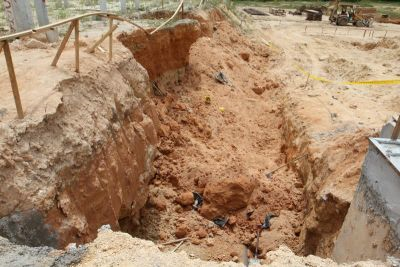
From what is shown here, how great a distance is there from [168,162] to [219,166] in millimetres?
1292

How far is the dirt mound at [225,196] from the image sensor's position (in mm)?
6984

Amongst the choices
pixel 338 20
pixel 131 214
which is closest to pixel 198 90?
pixel 131 214

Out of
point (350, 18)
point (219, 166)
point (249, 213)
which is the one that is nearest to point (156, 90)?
point (219, 166)

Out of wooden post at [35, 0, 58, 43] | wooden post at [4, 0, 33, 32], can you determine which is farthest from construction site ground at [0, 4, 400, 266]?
wooden post at [35, 0, 58, 43]

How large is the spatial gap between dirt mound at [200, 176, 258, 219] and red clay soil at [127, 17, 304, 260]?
0.07 feet

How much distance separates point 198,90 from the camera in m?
10.9

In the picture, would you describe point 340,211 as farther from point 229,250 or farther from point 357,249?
point 229,250

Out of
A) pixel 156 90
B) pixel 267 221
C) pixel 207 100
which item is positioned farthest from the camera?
pixel 207 100

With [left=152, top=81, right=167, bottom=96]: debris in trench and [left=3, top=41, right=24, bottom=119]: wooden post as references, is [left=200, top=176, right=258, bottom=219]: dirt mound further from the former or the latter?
[left=3, top=41, right=24, bottom=119]: wooden post

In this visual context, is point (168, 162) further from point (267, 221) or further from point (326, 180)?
point (326, 180)

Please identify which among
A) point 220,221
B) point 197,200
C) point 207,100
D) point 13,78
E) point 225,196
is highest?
point 13,78

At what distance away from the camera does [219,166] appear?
322 inches

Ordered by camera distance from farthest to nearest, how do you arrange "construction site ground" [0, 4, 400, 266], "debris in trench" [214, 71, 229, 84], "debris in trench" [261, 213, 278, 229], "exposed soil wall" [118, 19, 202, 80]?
"debris in trench" [214, 71, 229, 84] < "exposed soil wall" [118, 19, 202, 80] < "debris in trench" [261, 213, 278, 229] < "construction site ground" [0, 4, 400, 266]

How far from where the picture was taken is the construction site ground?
571 cm
